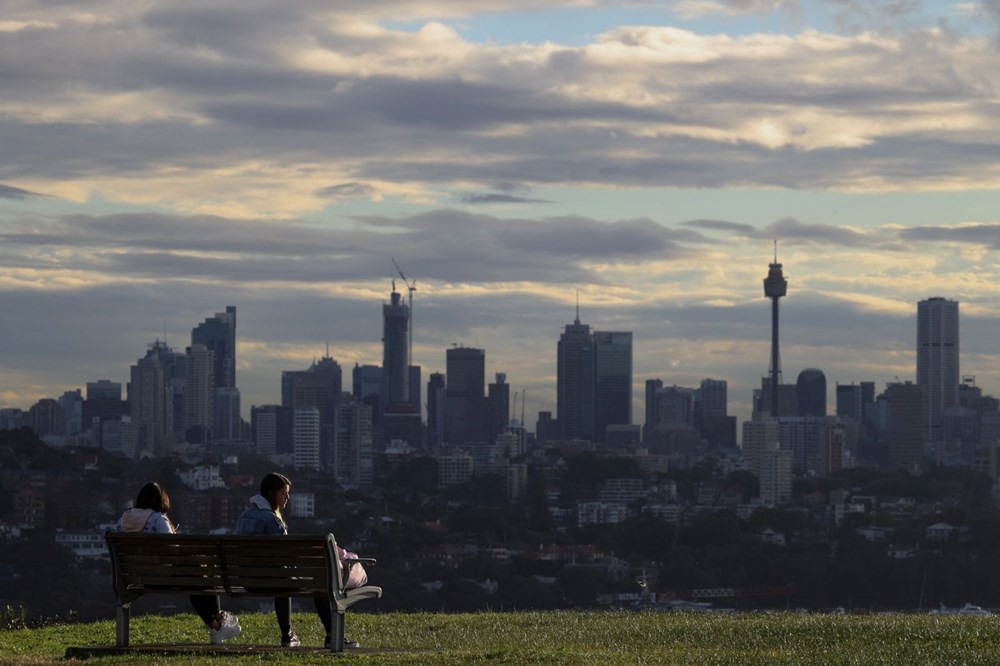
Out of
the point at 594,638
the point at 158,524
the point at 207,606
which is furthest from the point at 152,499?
the point at 594,638

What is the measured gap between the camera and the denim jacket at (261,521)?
480 inches

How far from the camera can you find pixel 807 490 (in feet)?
550

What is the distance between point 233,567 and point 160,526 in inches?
35.4

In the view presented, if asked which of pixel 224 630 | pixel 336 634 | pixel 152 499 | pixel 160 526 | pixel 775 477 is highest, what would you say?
pixel 152 499

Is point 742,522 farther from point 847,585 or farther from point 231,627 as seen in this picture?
point 231,627

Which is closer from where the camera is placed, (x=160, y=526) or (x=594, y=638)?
(x=160, y=526)

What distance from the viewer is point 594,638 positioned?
14.0 metres

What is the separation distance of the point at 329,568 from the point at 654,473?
166402 mm

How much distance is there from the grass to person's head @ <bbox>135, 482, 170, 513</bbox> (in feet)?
3.68

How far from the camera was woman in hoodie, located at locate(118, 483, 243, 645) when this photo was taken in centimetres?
1242

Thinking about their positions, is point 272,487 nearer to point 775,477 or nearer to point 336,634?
point 336,634

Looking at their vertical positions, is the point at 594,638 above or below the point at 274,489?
below

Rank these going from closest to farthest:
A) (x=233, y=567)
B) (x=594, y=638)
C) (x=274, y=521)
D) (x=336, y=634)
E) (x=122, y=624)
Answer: (x=336, y=634) < (x=233, y=567) < (x=122, y=624) < (x=274, y=521) < (x=594, y=638)

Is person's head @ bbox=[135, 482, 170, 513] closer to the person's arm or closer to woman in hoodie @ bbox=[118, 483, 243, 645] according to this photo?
woman in hoodie @ bbox=[118, 483, 243, 645]
